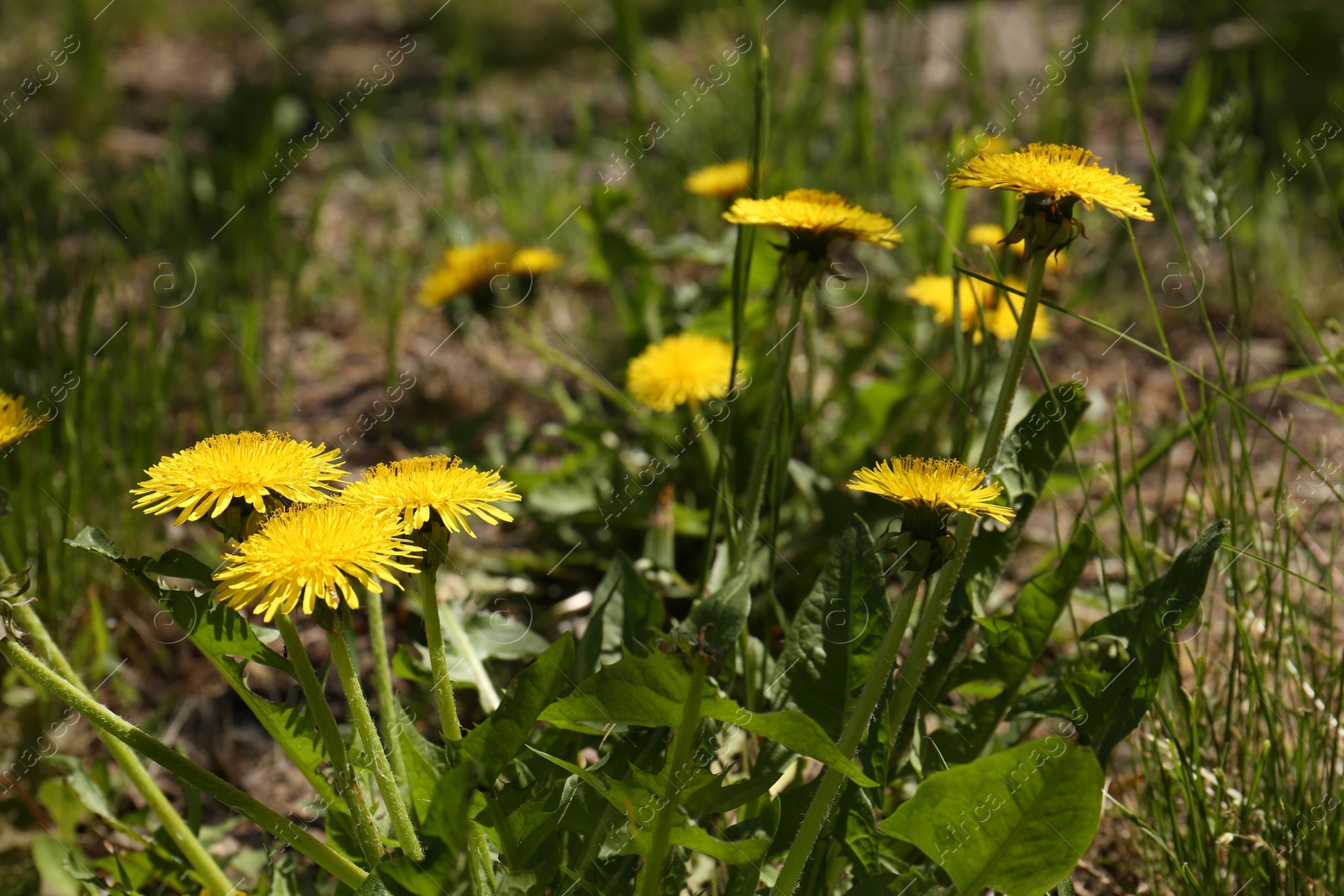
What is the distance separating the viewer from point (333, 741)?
40.3 inches

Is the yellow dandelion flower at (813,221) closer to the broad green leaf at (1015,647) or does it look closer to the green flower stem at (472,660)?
the broad green leaf at (1015,647)

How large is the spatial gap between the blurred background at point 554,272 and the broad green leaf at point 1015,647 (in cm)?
16

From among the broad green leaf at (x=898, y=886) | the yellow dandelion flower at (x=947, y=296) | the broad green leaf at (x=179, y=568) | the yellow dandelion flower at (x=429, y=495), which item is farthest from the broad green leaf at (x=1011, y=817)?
the yellow dandelion flower at (x=947, y=296)

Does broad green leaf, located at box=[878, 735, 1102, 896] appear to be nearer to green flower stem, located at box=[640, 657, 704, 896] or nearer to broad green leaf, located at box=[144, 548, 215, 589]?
green flower stem, located at box=[640, 657, 704, 896]

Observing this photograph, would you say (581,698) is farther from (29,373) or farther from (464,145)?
(464,145)

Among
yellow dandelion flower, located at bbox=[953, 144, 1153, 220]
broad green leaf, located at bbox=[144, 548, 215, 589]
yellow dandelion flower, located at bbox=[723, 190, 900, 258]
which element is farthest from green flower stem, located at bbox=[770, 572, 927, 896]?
broad green leaf, located at bbox=[144, 548, 215, 589]

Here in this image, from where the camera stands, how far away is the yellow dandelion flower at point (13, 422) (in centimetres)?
103

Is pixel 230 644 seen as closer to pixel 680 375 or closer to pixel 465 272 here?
pixel 680 375

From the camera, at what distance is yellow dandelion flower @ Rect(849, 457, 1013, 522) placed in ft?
3.06

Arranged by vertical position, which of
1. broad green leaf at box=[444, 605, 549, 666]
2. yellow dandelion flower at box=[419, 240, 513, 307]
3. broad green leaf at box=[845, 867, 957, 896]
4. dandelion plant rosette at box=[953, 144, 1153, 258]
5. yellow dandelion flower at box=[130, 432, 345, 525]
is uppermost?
yellow dandelion flower at box=[419, 240, 513, 307]

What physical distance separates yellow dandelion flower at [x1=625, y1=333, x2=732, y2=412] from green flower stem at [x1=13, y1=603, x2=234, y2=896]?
2.90ft

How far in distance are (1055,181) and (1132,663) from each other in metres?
0.53

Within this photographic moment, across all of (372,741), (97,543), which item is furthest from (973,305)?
(97,543)

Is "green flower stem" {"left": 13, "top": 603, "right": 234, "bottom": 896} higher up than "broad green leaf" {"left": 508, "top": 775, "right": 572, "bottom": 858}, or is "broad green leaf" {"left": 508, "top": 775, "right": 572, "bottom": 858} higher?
"green flower stem" {"left": 13, "top": 603, "right": 234, "bottom": 896}
